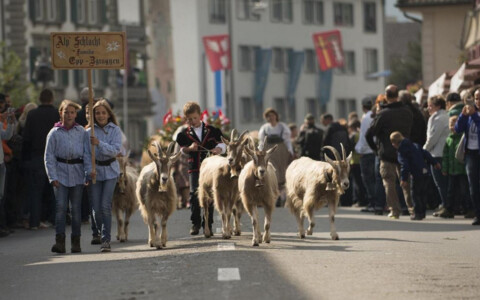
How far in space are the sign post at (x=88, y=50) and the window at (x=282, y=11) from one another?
Result: 80222mm

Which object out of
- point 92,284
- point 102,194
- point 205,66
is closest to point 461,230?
point 102,194

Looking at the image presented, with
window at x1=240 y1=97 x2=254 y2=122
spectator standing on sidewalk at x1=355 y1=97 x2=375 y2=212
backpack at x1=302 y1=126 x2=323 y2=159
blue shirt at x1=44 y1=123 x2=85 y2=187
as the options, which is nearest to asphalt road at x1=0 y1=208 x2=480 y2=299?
blue shirt at x1=44 y1=123 x2=85 y2=187

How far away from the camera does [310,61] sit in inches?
4082

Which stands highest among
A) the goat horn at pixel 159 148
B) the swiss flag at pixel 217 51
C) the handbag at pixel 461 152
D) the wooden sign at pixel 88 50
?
the swiss flag at pixel 217 51

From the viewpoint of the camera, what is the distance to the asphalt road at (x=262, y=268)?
1270 cm

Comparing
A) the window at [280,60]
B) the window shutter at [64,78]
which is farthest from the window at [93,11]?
the window at [280,60]

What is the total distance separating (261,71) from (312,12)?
8583mm

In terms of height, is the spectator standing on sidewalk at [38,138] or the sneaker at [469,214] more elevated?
the spectator standing on sidewalk at [38,138]

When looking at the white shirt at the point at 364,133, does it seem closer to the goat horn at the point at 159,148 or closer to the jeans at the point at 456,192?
the jeans at the point at 456,192

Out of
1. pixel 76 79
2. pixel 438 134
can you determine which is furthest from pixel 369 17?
pixel 438 134

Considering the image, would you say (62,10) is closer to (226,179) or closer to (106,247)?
(226,179)

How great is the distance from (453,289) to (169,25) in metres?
83.6

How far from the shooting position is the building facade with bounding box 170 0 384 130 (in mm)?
93000

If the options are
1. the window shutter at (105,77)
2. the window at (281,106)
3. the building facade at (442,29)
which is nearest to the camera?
the building facade at (442,29)
